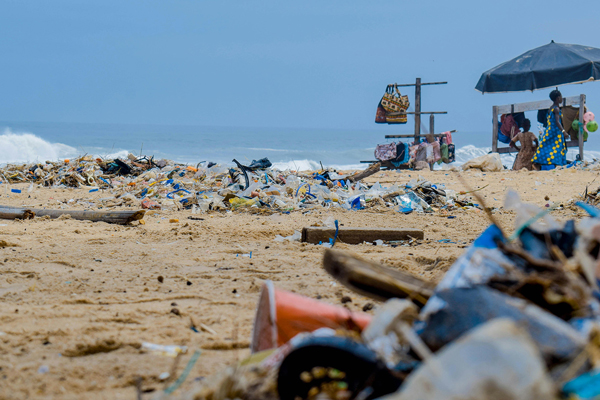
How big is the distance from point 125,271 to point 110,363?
5.66 feet

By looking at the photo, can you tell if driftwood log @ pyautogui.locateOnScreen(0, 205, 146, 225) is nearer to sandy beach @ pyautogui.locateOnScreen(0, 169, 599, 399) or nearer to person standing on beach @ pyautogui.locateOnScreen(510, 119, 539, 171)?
sandy beach @ pyautogui.locateOnScreen(0, 169, 599, 399)

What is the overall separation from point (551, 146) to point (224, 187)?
749 cm

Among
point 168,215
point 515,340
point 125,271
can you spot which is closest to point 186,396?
point 515,340

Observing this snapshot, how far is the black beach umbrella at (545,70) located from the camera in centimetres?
1054

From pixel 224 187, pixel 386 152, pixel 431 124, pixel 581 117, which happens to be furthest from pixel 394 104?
pixel 224 187

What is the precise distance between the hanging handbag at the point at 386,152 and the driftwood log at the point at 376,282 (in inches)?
461

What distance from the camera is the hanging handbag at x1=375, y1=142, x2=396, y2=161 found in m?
12.9

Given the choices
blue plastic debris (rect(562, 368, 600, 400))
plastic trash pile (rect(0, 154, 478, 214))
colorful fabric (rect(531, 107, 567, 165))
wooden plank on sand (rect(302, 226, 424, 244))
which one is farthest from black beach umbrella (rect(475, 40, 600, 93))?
blue plastic debris (rect(562, 368, 600, 400))

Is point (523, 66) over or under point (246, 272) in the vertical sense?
over

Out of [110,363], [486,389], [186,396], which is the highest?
[486,389]

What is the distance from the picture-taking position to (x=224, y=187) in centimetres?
843

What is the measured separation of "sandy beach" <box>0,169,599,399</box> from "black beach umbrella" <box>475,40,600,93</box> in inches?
232

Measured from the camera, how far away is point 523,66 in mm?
11359

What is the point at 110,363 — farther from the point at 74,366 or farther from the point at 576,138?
the point at 576,138
